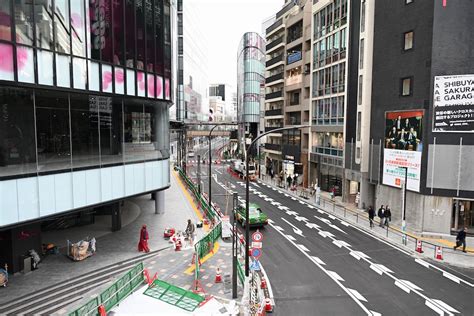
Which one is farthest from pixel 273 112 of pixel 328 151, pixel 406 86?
pixel 406 86

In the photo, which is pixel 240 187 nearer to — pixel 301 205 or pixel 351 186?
pixel 301 205

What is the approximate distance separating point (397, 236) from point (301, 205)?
12.3 m

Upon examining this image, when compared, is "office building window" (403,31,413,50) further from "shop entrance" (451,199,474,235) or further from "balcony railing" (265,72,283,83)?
"balcony railing" (265,72,283,83)

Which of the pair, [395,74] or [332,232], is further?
[395,74]

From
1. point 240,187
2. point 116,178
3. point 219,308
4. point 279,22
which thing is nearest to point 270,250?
point 219,308

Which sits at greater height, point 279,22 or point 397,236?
point 279,22

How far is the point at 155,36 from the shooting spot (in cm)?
2217

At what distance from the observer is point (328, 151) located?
41.5 metres

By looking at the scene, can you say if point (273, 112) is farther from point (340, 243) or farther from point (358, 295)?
point (358, 295)

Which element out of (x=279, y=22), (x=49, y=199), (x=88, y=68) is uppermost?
(x=279, y=22)

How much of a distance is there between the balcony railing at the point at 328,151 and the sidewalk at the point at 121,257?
57.0ft

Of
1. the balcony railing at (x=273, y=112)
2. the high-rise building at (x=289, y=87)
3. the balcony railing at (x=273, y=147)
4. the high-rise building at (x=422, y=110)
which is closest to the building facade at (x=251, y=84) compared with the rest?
the high-rise building at (x=289, y=87)

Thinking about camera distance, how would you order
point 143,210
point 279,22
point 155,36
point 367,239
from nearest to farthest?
point 155,36 → point 367,239 → point 143,210 → point 279,22

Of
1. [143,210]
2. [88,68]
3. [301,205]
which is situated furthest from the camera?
[301,205]
